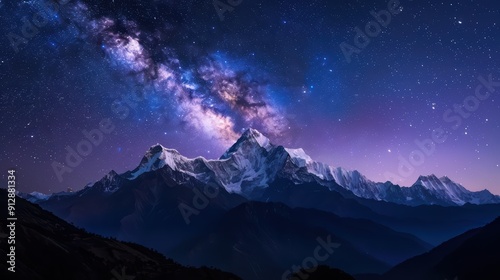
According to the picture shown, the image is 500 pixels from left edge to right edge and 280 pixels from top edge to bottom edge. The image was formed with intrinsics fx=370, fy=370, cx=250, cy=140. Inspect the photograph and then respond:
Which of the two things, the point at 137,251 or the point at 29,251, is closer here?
the point at 29,251

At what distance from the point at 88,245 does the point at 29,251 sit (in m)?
28.3

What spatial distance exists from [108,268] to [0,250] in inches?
1231

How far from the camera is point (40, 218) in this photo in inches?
6649

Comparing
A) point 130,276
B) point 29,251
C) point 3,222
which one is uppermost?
point 3,222

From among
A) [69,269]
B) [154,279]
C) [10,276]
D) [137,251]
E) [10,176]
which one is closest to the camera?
[10,176]

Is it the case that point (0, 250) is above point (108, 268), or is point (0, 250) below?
above

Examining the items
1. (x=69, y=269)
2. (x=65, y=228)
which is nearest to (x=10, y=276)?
(x=69, y=269)

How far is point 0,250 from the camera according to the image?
3529 inches

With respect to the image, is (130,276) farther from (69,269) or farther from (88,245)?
(88,245)

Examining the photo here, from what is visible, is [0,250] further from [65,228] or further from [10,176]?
[65,228]

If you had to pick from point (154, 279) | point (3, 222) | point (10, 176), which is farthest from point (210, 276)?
point (3, 222)

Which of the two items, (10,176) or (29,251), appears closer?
(10,176)

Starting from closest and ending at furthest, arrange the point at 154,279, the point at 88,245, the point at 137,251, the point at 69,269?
the point at 154,279 < the point at 69,269 < the point at 88,245 < the point at 137,251

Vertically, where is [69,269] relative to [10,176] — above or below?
below
